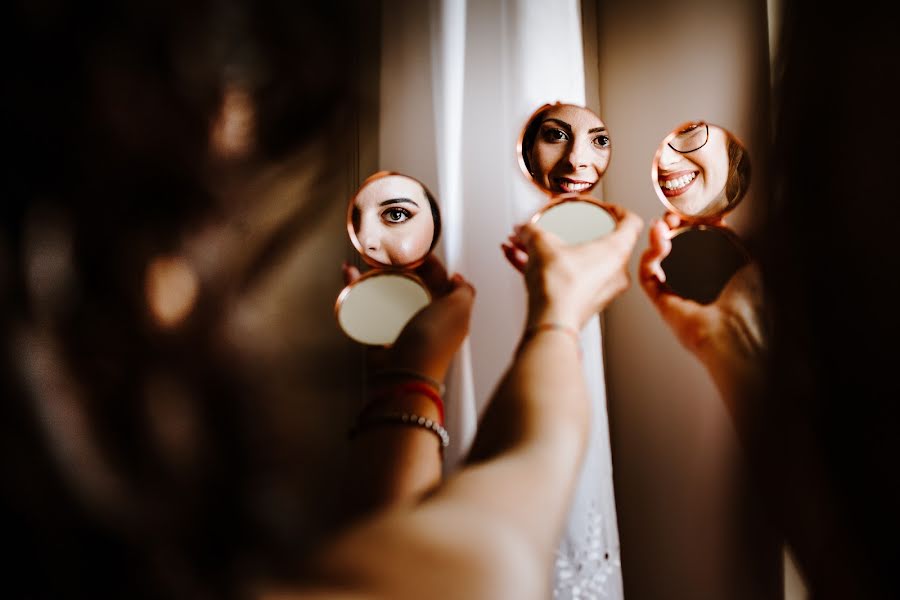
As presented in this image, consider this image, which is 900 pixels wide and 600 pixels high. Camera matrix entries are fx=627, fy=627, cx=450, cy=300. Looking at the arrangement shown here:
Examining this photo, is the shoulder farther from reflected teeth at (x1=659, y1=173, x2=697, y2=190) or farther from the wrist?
reflected teeth at (x1=659, y1=173, x2=697, y2=190)

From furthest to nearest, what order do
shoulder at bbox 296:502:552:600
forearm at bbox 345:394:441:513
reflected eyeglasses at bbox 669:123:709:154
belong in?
reflected eyeglasses at bbox 669:123:709:154, forearm at bbox 345:394:441:513, shoulder at bbox 296:502:552:600

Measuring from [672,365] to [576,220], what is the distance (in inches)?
8.4

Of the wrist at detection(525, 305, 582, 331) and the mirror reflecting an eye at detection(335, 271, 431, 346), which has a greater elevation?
the mirror reflecting an eye at detection(335, 271, 431, 346)

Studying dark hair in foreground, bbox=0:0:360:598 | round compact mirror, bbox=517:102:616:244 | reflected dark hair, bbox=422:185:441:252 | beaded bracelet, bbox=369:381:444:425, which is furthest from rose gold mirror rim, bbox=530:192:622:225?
dark hair in foreground, bbox=0:0:360:598

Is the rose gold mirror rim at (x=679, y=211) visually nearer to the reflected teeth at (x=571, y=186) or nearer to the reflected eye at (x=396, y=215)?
the reflected teeth at (x=571, y=186)

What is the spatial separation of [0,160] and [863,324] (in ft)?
2.65

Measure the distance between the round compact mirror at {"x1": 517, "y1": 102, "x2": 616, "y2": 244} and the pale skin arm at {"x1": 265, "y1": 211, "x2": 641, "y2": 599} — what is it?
0.21ft

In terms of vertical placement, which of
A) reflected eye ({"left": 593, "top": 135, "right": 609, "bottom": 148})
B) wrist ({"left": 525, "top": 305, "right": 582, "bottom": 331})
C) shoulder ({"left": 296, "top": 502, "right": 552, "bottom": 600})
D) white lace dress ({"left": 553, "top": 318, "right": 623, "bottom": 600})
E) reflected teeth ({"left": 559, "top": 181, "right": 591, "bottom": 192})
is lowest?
shoulder ({"left": 296, "top": 502, "right": 552, "bottom": 600})

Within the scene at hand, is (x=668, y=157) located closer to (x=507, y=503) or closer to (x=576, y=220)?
(x=576, y=220)

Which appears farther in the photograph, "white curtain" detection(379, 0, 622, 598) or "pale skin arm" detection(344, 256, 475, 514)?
"white curtain" detection(379, 0, 622, 598)

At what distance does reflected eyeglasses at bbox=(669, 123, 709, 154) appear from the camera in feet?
2.25

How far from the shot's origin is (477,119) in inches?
30.1

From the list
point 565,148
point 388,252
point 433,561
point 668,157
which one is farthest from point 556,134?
point 433,561

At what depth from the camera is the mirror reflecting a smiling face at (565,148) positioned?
2.31 feet
